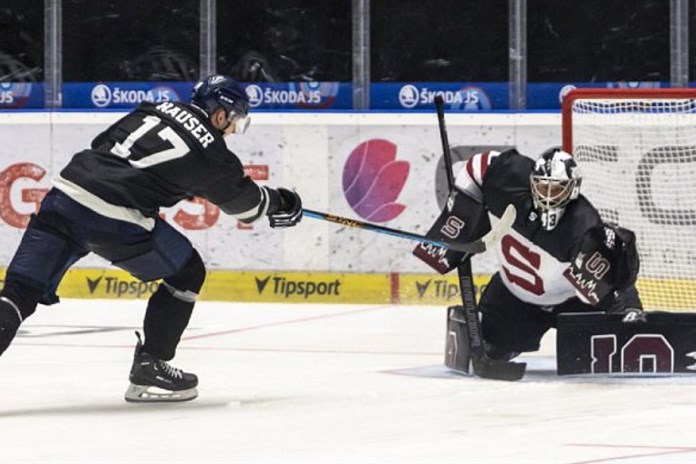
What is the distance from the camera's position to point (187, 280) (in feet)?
22.1

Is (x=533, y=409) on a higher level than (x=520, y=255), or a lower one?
lower

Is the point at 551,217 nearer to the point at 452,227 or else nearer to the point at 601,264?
the point at 601,264

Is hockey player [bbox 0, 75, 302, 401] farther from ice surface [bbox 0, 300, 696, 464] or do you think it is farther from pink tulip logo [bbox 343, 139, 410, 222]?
pink tulip logo [bbox 343, 139, 410, 222]

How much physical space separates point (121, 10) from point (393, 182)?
94.1 inches

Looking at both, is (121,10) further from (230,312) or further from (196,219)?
(230,312)

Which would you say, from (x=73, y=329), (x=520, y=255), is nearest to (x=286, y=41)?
(x=73, y=329)

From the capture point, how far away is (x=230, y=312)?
11.0m

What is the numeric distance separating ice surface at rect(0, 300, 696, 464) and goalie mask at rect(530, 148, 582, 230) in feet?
2.05

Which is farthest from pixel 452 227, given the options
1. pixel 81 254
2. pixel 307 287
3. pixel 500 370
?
pixel 307 287

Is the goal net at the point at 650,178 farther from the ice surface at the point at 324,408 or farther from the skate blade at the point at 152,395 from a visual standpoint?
the skate blade at the point at 152,395

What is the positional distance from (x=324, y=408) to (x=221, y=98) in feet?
3.55

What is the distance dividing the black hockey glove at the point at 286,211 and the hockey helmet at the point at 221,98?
11.8 inches

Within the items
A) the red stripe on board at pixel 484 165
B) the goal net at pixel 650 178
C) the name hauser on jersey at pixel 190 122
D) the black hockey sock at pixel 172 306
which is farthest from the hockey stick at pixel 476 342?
the goal net at pixel 650 178

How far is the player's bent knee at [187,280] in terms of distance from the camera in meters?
6.73
